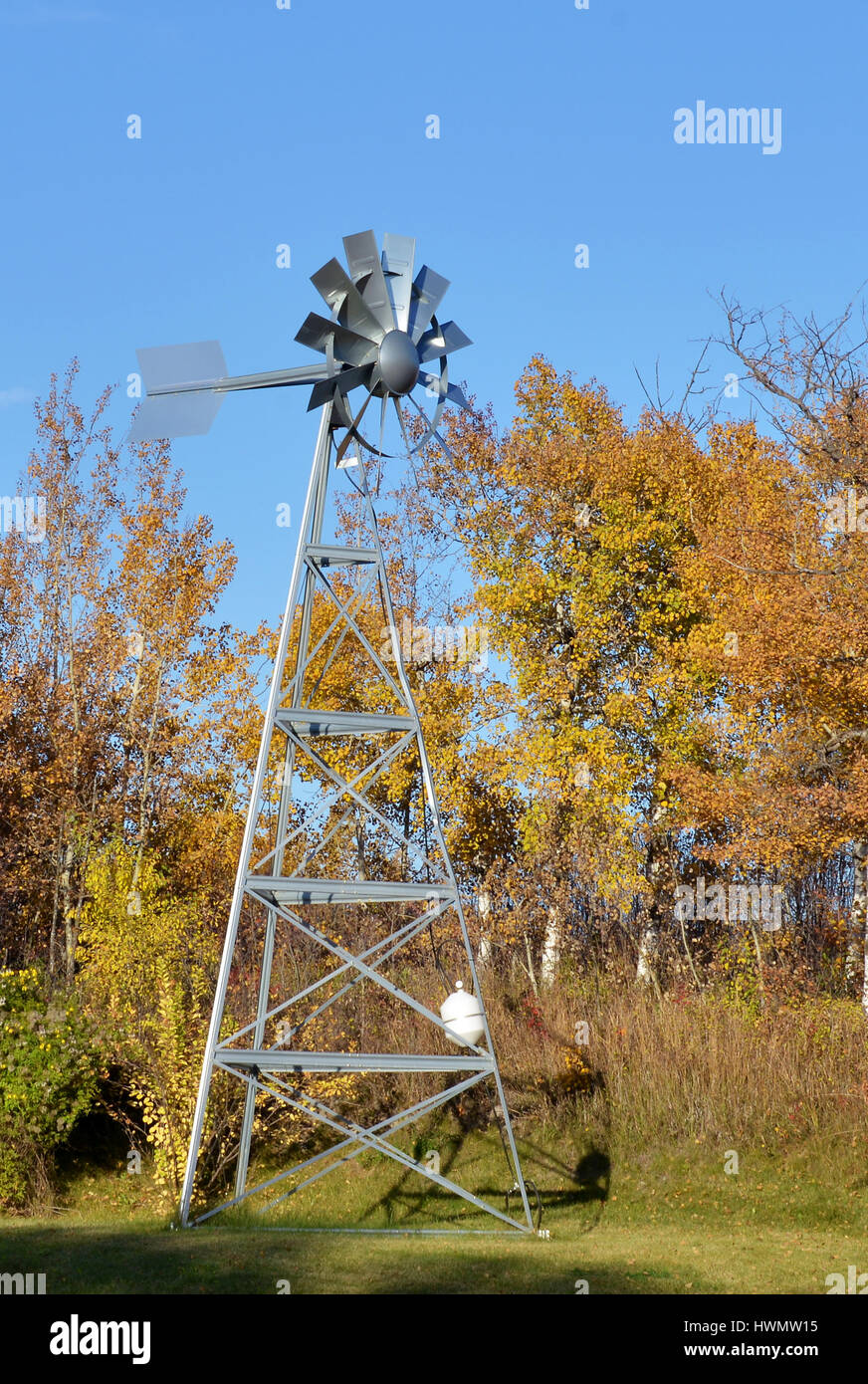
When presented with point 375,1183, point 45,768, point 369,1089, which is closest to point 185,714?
point 45,768

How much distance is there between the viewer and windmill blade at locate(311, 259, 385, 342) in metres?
11.1

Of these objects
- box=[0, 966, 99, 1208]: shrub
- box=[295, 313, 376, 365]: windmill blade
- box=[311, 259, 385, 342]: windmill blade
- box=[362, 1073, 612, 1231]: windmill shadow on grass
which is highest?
box=[311, 259, 385, 342]: windmill blade

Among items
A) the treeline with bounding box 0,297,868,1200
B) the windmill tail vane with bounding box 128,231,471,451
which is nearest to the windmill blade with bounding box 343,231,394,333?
the windmill tail vane with bounding box 128,231,471,451

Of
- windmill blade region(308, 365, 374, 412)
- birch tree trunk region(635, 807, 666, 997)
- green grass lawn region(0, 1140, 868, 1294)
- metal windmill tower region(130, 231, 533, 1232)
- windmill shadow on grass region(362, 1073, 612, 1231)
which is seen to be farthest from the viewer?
birch tree trunk region(635, 807, 666, 997)

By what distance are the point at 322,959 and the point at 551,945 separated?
3970 millimetres

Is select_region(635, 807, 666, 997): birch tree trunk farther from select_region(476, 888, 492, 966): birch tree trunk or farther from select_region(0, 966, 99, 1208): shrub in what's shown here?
select_region(0, 966, 99, 1208): shrub

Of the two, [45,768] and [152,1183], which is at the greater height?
[45,768]

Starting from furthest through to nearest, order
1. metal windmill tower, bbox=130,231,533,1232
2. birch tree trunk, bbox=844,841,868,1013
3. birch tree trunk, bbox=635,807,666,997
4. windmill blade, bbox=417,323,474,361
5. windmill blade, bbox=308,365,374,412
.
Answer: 1. birch tree trunk, bbox=635,807,666,997
2. birch tree trunk, bbox=844,841,868,1013
3. windmill blade, bbox=417,323,474,361
4. windmill blade, bbox=308,365,374,412
5. metal windmill tower, bbox=130,231,533,1232

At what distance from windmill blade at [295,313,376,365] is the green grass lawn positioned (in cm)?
715

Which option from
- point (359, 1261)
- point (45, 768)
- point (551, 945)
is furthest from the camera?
point (45, 768)

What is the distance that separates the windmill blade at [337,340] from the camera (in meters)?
11.2

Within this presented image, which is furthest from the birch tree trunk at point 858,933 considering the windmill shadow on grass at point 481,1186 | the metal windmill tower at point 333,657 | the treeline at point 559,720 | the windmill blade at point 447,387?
the windmill blade at point 447,387

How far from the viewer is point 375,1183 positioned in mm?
13633

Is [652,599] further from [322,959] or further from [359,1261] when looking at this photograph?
[359,1261]
